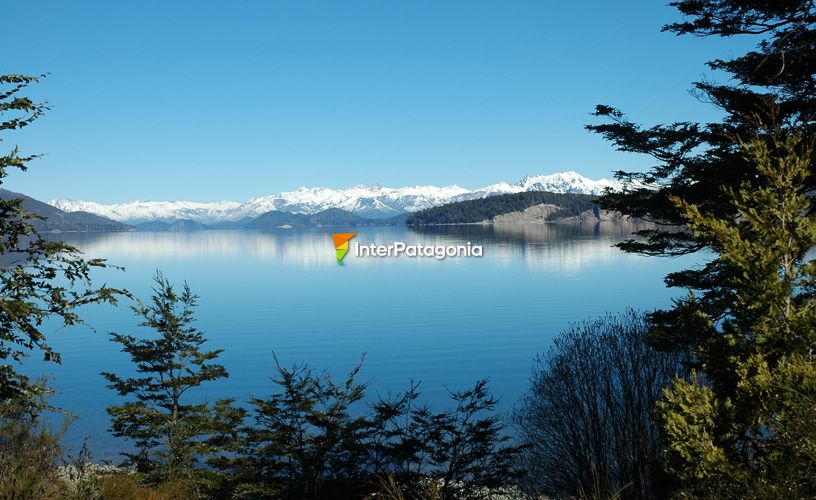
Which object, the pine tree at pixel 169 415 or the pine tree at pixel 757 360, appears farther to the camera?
the pine tree at pixel 169 415

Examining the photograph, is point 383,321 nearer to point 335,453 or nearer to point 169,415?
point 169,415

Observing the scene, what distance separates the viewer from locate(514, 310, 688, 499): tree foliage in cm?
2306

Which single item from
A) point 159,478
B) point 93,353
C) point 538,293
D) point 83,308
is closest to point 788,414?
point 159,478

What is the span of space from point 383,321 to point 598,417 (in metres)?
33.8

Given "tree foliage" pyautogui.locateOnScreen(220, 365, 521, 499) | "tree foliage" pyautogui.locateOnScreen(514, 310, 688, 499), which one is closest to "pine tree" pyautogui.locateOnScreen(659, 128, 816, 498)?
"tree foliage" pyautogui.locateOnScreen(220, 365, 521, 499)

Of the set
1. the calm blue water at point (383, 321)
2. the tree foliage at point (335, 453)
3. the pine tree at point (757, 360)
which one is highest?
the pine tree at point (757, 360)

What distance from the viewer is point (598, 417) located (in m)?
24.3

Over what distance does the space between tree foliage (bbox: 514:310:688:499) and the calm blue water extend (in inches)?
270

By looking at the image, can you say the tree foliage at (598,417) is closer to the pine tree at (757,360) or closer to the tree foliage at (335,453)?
the tree foliage at (335,453)

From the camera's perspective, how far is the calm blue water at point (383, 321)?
3691 centimetres

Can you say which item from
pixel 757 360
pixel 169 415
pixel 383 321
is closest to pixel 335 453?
pixel 169 415

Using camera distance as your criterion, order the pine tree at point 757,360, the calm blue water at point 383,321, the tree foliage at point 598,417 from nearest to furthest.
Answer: the pine tree at point 757,360
the tree foliage at point 598,417
the calm blue water at point 383,321

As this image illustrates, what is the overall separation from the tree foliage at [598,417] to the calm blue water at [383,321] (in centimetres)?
686

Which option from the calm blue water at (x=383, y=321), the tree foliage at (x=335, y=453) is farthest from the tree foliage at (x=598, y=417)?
the calm blue water at (x=383, y=321)
